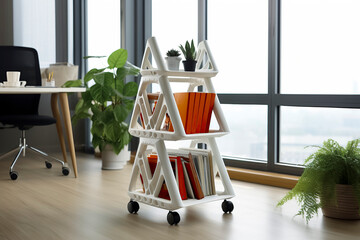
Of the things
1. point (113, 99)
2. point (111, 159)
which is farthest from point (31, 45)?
point (111, 159)

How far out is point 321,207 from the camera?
8.09 ft

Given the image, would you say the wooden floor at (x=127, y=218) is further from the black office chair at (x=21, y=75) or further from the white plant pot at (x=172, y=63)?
the black office chair at (x=21, y=75)

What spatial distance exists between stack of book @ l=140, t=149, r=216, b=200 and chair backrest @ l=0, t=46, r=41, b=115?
205cm

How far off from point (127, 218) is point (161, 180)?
0.27m

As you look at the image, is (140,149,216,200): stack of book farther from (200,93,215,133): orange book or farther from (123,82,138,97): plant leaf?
(123,82,138,97): plant leaf

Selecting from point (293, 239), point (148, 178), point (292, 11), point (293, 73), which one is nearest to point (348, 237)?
point (293, 239)

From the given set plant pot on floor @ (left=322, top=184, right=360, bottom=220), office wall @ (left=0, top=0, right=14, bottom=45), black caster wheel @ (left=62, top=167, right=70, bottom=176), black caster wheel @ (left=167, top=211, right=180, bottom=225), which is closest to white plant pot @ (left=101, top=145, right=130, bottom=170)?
black caster wheel @ (left=62, top=167, right=70, bottom=176)

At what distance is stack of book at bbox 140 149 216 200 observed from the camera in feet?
8.19

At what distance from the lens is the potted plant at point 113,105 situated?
391 centimetres

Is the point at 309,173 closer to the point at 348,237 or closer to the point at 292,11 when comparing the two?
the point at 348,237

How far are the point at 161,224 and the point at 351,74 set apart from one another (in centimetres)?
162

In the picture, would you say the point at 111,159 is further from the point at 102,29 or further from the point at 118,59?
the point at 102,29

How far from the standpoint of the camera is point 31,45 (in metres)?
5.37

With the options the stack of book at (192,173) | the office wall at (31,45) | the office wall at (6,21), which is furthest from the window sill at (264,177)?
the office wall at (6,21)
